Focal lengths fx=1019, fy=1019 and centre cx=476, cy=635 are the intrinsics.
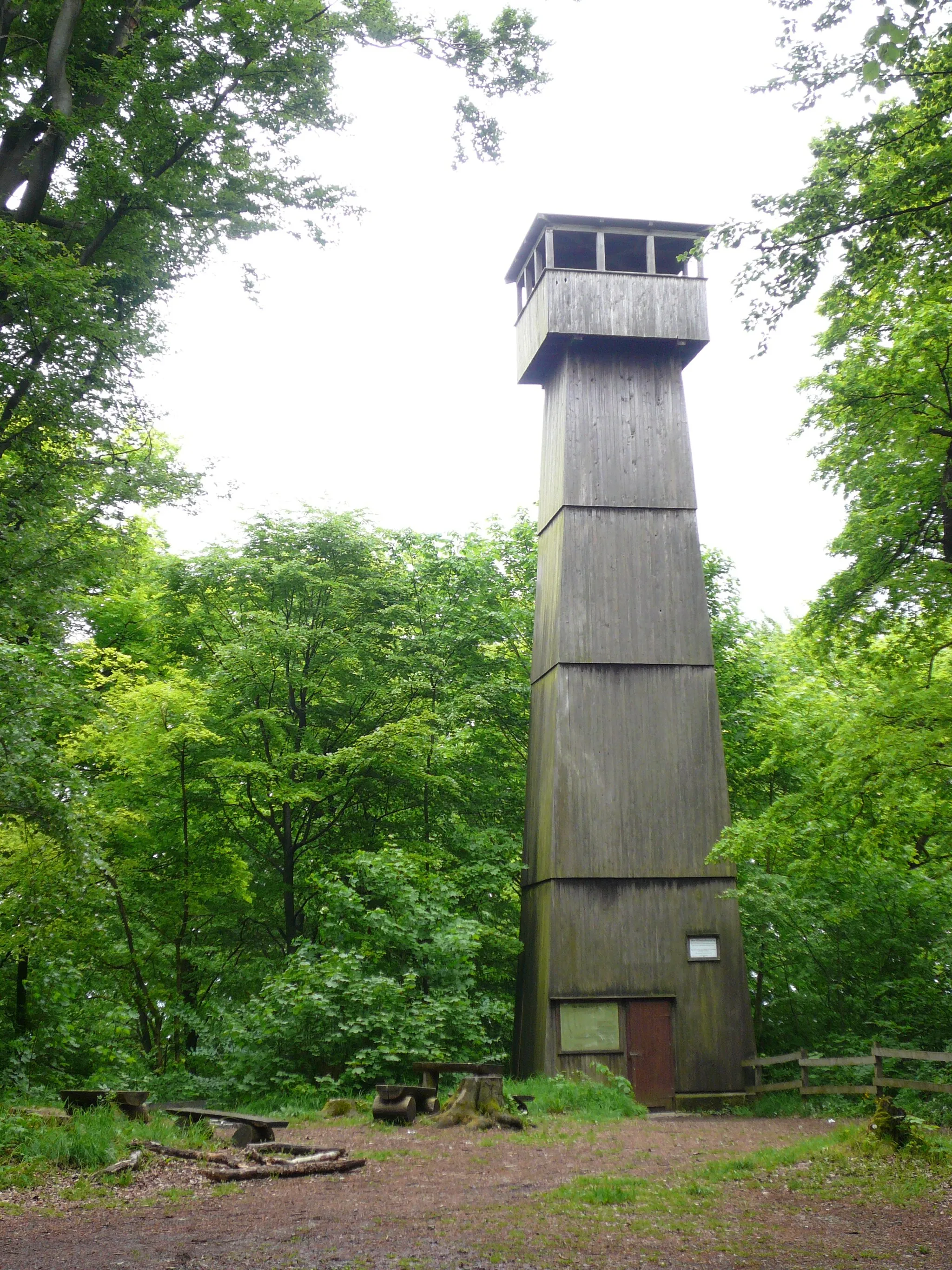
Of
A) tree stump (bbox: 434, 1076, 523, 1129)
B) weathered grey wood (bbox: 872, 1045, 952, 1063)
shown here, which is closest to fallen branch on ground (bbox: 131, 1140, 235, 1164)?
tree stump (bbox: 434, 1076, 523, 1129)

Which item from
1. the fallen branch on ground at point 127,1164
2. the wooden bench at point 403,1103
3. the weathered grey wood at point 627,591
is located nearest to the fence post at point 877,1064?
the wooden bench at point 403,1103

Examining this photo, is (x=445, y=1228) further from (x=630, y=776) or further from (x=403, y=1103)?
(x=630, y=776)

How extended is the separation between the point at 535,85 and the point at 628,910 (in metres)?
10.1

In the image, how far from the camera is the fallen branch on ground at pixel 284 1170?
6453 millimetres

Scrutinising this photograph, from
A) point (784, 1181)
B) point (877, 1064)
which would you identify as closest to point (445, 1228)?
point (784, 1181)

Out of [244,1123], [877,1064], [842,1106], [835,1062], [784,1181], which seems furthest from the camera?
[842,1106]

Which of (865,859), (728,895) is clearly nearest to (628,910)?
(728,895)

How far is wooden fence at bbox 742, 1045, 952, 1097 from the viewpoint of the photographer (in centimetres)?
904

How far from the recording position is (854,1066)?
12.5m

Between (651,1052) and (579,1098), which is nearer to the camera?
(579,1098)

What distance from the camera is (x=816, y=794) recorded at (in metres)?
11.6

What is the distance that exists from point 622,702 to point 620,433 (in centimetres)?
441

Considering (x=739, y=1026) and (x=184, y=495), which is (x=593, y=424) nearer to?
(x=184, y=495)

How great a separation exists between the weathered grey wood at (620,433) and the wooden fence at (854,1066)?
806cm
